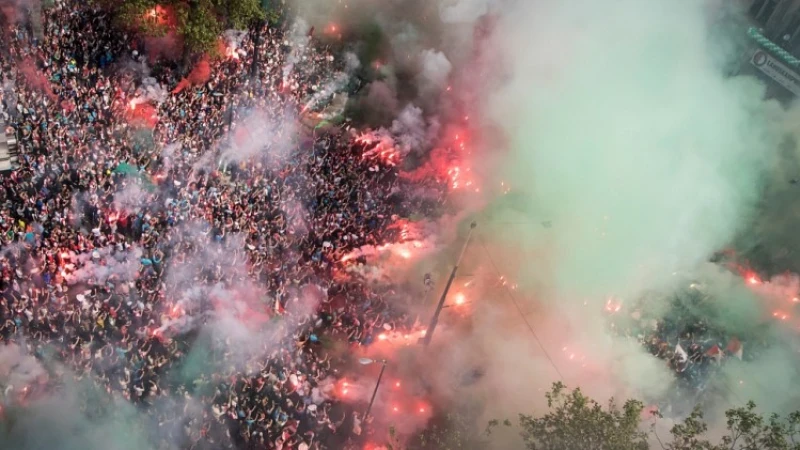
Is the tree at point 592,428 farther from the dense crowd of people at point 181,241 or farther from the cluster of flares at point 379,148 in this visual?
the cluster of flares at point 379,148

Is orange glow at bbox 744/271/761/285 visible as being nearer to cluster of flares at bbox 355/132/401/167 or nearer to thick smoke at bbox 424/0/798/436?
thick smoke at bbox 424/0/798/436

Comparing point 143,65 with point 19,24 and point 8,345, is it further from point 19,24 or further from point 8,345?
point 8,345

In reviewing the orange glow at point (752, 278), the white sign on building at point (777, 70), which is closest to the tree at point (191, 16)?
the white sign on building at point (777, 70)

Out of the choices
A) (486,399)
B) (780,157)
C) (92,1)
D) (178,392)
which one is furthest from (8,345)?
(780,157)

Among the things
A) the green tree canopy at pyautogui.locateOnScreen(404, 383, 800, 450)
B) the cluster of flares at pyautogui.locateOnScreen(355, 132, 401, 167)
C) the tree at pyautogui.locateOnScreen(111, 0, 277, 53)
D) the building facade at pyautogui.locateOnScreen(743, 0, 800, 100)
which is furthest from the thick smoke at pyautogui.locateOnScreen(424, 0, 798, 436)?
the tree at pyautogui.locateOnScreen(111, 0, 277, 53)

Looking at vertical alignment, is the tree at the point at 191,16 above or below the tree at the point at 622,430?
above

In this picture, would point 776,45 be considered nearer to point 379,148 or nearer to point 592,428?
point 379,148
